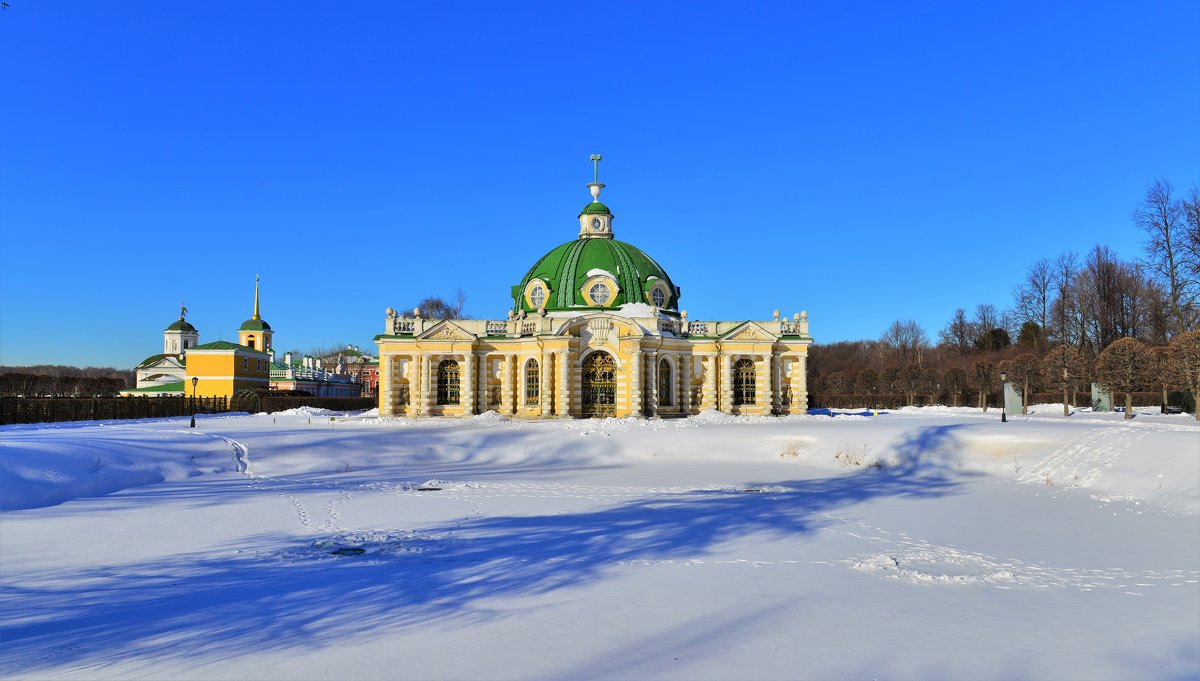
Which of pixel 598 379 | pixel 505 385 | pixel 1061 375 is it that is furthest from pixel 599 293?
pixel 1061 375

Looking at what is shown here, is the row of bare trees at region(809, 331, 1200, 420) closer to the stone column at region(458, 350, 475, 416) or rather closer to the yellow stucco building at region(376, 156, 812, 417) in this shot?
the yellow stucco building at region(376, 156, 812, 417)

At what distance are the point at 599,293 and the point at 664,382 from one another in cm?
635

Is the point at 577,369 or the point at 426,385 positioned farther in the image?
the point at 426,385

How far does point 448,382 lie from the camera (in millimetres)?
44750

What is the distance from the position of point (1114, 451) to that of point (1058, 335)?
48.8 meters

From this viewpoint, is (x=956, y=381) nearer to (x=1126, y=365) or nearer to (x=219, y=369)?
(x=1126, y=365)

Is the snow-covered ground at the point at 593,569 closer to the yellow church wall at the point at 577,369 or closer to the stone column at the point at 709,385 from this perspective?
the yellow church wall at the point at 577,369

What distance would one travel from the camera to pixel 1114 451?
2430cm

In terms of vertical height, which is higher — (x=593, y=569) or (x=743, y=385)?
(x=743, y=385)

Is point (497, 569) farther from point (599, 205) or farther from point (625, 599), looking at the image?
point (599, 205)

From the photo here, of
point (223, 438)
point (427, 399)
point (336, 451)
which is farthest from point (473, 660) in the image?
point (427, 399)

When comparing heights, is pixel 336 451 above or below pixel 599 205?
below

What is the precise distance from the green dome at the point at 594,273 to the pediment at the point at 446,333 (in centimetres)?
507

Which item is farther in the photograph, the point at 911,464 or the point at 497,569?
the point at 911,464
